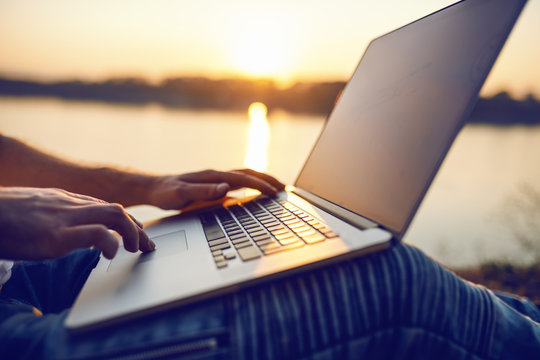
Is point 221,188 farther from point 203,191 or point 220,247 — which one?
point 220,247

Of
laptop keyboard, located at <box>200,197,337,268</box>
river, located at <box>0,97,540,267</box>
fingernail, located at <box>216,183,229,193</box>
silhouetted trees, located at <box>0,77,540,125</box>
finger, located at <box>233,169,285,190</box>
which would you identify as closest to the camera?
laptop keyboard, located at <box>200,197,337,268</box>

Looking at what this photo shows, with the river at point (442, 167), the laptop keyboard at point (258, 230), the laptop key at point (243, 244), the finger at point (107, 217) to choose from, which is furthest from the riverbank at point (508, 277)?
the finger at point (107, 217)

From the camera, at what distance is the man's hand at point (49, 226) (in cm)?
46

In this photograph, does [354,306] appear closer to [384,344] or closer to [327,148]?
[384,344]

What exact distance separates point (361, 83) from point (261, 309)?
0.76m

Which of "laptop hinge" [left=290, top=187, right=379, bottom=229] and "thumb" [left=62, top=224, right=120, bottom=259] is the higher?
"laptop hinge" [left=290, top=187, right=379, bottom=229]

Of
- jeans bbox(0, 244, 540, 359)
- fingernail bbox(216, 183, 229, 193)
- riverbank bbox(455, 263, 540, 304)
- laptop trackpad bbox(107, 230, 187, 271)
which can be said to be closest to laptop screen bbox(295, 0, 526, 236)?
jeans bbox(0, 244, 540, 359)

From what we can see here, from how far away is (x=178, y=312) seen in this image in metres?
0.42

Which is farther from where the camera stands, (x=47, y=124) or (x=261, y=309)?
(x=47, y=124)

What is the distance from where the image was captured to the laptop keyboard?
51cm

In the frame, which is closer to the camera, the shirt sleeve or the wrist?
the shirt sleeve

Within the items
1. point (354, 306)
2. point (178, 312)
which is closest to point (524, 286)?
point (354, 306)

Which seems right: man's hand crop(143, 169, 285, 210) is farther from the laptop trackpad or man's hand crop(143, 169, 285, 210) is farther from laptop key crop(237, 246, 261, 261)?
laptop key crop(237, 246, 261, 261)

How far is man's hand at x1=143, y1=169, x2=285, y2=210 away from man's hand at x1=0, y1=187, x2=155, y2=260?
35 cm
